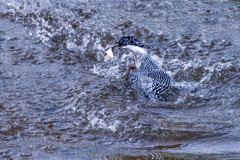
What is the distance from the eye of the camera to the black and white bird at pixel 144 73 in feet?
17.2

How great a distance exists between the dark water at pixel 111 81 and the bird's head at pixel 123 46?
0.47 metres

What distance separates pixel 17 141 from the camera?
4.09m

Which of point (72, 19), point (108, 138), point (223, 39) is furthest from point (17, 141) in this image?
point (223, 39)

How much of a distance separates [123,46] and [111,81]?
23.6 inches

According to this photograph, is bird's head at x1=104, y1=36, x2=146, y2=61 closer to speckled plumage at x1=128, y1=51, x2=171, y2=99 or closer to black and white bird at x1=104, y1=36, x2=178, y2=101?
black and white bird at x1=104, y1=36, x2=178, y2=101

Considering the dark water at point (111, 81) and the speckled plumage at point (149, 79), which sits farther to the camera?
the speckled plumage at point (149, 79)

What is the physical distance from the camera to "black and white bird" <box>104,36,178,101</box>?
523cm

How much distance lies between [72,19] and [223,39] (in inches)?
122

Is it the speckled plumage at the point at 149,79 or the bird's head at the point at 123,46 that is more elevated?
the bird's head at the point at 123,46

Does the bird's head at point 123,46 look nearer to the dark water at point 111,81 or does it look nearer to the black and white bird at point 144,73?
the black and white bird at point 144,73

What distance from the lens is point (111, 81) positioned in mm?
5578

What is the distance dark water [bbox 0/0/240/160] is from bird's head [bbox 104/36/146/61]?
47 cm

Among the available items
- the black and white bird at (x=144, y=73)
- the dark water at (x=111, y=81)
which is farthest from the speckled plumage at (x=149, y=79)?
the dark water at (x=111, y=81)

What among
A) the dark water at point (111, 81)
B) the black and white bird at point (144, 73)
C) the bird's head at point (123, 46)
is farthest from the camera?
the bird's head at point (123, 46)
